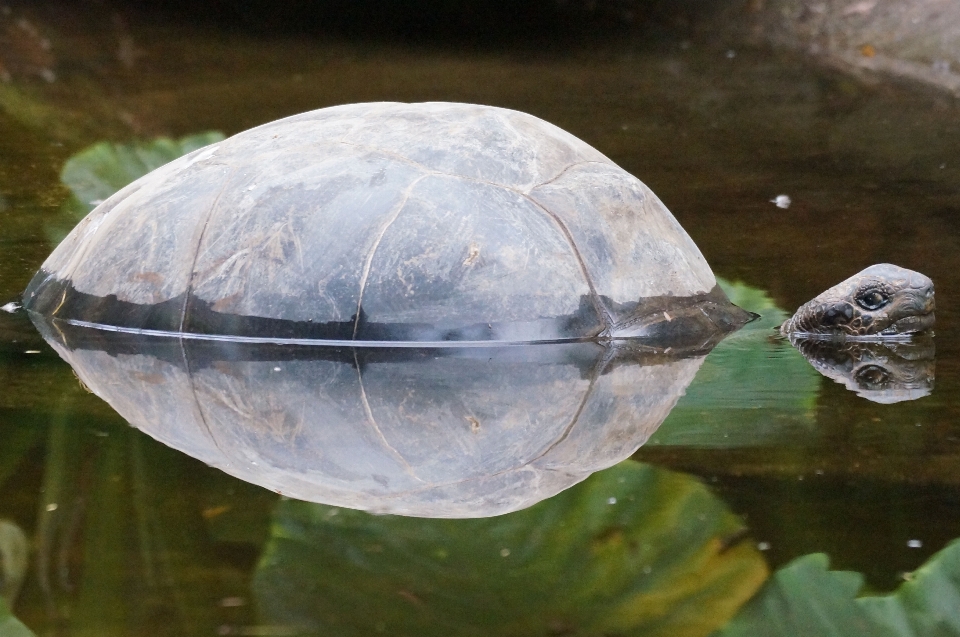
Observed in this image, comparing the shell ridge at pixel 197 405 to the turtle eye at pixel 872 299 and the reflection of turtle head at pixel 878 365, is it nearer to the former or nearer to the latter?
the reflection of turtle head at pixel 878 365

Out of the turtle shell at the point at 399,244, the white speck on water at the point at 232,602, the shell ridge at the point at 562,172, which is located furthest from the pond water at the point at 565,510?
the shell ridge at the point at 562,172

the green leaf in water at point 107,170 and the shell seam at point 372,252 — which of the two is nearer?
the shell seam at point 372,252

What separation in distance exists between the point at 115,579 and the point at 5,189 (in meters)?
4.54

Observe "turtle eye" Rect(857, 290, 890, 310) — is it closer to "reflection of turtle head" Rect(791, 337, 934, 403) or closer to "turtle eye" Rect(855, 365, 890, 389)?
"reflection of turtle head" Rect(791, 337, 934, 403)

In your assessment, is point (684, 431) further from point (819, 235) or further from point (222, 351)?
point (819, 235)

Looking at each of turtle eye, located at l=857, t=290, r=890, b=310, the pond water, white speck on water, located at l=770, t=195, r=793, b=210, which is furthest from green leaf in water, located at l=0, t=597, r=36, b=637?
white speck on water, located at l=770, t=195, r=793, b=210

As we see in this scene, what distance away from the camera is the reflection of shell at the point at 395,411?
10.1 ft

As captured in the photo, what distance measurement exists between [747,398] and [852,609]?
4.22ft

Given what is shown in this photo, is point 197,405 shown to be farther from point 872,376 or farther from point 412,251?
point 872,376

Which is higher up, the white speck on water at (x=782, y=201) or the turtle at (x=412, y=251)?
the turtle at (x=412, y=251)

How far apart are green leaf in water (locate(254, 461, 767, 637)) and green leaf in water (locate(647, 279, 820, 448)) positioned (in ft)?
1.17

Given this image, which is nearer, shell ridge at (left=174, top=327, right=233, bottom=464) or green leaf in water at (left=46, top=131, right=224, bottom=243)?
shell ridge at (left=174, top=327, right=233, bottom=464)

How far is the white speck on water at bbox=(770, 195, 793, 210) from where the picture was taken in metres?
6.29

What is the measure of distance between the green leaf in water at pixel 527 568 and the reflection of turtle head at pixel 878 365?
1.02 meters
